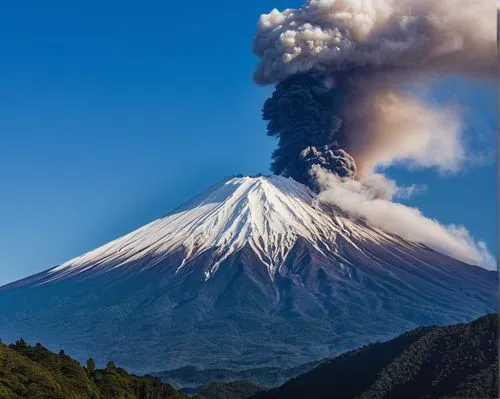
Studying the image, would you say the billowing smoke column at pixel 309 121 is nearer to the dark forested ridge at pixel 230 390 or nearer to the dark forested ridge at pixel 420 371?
the dark forested ridge at pixel 230 390

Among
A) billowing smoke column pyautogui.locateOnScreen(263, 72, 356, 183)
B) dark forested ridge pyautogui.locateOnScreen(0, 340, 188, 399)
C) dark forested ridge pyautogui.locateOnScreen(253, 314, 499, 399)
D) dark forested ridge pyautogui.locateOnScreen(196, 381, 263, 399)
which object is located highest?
billowing smoke column pyautogui.locateOnScreen(263, 72, 356, 183)

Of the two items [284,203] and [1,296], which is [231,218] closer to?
[284,203]

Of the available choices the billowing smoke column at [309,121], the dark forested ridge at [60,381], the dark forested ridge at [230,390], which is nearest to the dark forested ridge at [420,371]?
the dark forested ridge at [230,390]

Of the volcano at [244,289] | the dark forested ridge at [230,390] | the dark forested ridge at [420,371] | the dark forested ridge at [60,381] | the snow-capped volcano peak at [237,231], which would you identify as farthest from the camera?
the snow-capped volcano peak at [237,231]

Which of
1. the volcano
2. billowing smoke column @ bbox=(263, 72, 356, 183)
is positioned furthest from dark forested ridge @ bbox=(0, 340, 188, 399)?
billowing smoke column @ bbox=(263, 72, 356, 183)

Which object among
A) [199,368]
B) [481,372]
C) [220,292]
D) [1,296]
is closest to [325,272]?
[220,292]

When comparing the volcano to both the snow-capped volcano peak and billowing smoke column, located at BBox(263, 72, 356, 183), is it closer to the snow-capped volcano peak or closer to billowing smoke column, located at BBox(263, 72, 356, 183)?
the snow-capped volcano peak

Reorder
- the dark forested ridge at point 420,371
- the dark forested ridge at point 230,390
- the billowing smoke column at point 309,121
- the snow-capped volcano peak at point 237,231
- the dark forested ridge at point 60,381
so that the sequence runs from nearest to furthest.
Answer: the dark forested ridge at point 60,381 → the dark forested ridge at point 420,371 → the dark forested ridge at point 230,390 → the billowing smoke column at point 309,121 → the snow-capped volcano peak at point 237,231
